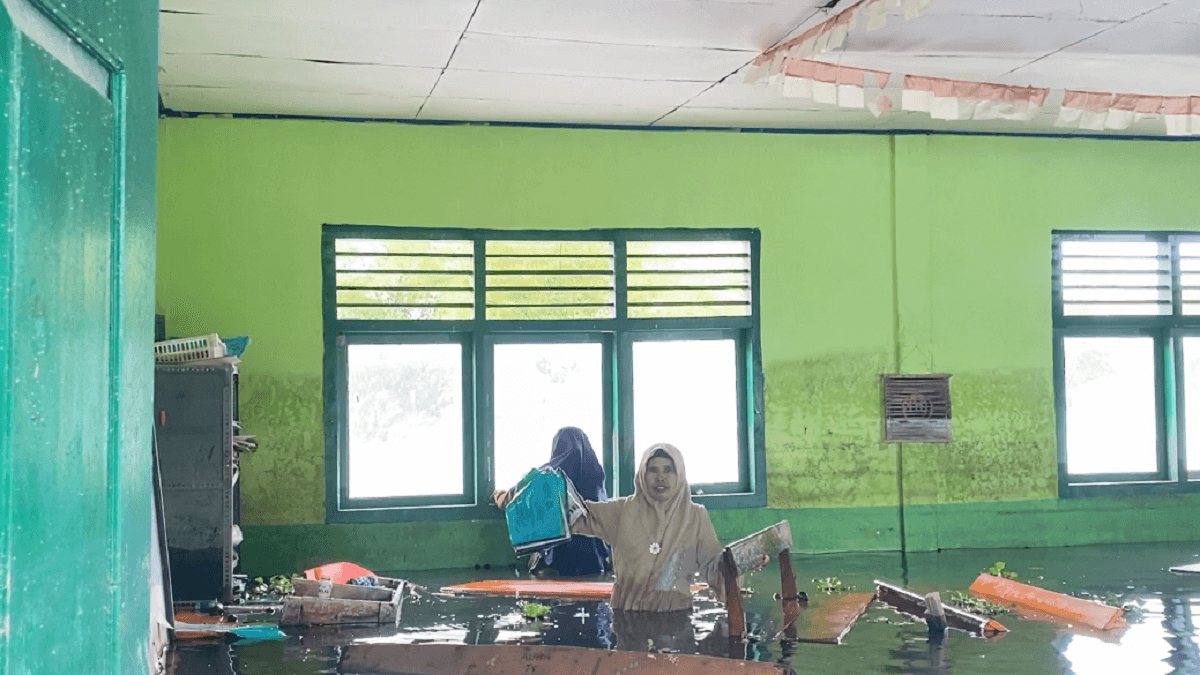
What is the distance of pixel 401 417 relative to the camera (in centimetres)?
776

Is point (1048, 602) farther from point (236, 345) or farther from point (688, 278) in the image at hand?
point (236, 345)

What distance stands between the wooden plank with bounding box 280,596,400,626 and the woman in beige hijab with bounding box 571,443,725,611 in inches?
45.7

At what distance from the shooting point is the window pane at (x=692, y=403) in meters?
8.11

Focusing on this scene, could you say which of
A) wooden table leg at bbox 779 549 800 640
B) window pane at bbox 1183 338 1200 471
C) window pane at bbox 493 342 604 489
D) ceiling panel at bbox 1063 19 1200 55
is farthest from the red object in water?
window pane at bbox 1183 338 1200 471

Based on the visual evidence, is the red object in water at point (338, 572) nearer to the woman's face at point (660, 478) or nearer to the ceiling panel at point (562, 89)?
the woman's face at point (660, 478)

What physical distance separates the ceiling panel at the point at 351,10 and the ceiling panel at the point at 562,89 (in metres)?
1.01

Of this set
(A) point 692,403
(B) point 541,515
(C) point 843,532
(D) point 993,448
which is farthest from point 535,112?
(D) point 993,448

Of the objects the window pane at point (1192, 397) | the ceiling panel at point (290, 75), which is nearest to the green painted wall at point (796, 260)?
the window pane at point (1192, 397)

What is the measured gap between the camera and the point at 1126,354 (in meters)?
8.70

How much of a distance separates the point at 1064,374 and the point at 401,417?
5.10 meters

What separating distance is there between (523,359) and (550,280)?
0.60m

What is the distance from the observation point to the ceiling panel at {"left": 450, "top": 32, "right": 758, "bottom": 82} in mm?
5879

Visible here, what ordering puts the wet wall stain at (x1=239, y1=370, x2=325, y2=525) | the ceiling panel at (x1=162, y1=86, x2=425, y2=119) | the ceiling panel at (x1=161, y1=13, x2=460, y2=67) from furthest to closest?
the wet wall stain at (x1=239, y1=370, x2=325, y2=525)
the ceiling panel at (x1=162, y1=86, x2=425, y2=119)
the ceiling panel at (x1=161, y1=13, x2=460, y2=67)

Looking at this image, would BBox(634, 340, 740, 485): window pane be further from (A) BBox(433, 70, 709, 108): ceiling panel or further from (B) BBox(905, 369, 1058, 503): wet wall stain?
(A) BBox(433, 70, 709, 108): ceiling panel
